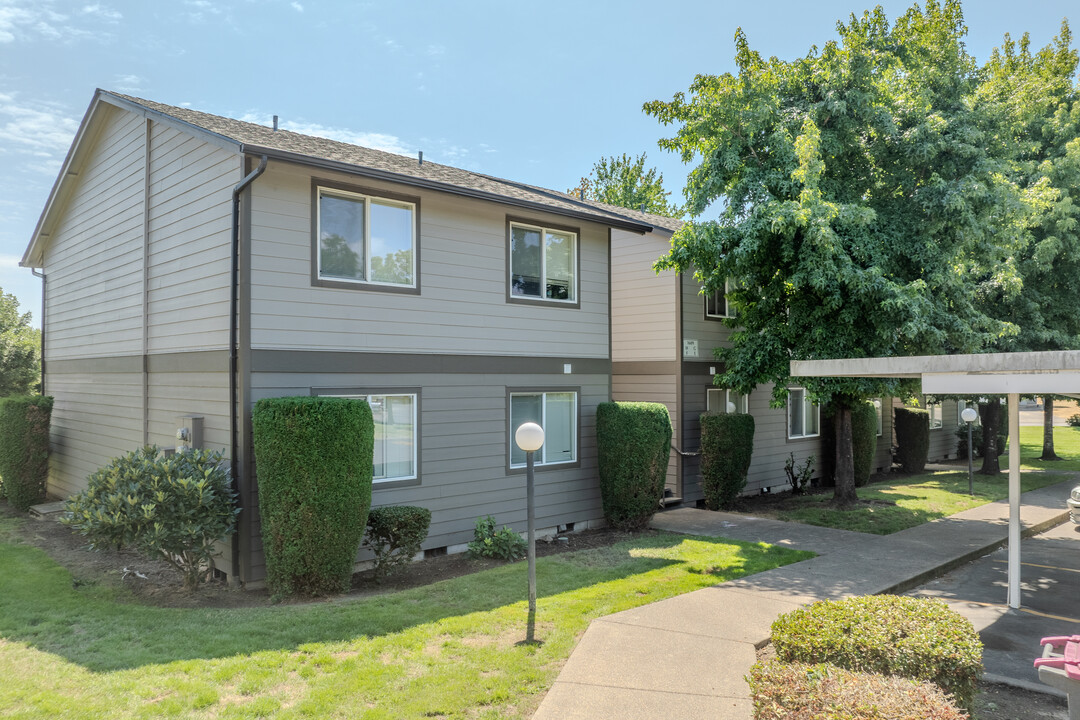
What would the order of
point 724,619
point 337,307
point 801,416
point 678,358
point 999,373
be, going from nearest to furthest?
point 999,373
point 724,619
point 337,307
point 678,358
point 801,416

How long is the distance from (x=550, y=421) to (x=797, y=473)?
8003 millimetres

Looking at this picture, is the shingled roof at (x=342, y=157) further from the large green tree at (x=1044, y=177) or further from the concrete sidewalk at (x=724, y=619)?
the large green tree at (x=1044, y=177)

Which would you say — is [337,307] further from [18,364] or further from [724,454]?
[18,364]

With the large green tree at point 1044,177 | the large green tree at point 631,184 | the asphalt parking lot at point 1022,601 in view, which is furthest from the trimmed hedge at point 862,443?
the large green tree at point 631,184

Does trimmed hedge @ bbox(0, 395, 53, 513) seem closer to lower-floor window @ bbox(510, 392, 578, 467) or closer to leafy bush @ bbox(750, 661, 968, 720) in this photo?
lower-floor window @ bbox(510, 392, 578, 467)

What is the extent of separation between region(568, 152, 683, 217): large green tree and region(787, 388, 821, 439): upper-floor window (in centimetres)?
2239

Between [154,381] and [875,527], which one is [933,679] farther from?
[154,381]

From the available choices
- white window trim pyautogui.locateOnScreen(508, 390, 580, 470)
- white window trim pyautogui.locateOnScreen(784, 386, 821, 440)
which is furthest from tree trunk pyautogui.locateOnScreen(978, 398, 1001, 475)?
white window trim pyautogui.locateOnScreen(508, 390, 580, 470)

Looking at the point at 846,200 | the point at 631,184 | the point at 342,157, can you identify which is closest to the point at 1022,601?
the point at 846,200

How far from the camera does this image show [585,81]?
20406mm

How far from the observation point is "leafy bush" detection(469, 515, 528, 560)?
9461 mm

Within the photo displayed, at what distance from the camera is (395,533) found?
8.34 metres

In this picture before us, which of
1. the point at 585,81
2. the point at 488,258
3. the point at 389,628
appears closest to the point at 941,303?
the point at 488,258

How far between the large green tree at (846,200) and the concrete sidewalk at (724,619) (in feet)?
8.84
